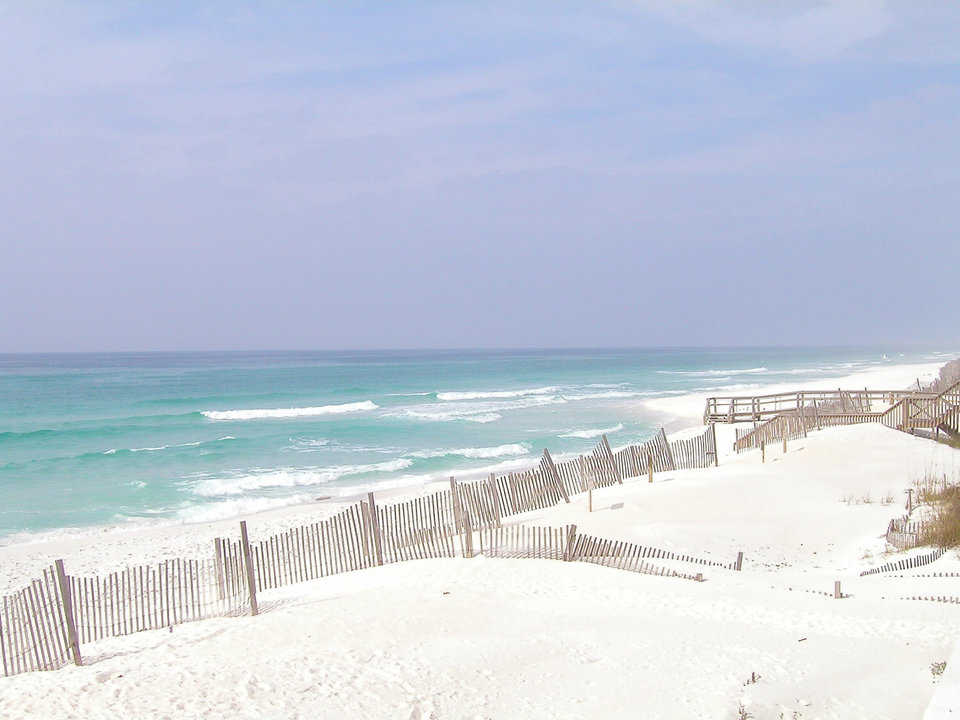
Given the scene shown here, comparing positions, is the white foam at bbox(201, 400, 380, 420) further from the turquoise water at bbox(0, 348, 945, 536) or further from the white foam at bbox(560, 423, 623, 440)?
the white foam at bbox(560, 423, 623, 440)

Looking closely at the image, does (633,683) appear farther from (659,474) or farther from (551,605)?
(659,474)

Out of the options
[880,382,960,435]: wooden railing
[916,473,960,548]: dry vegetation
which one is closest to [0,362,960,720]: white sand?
[916,473,960,548]: dry vegetation

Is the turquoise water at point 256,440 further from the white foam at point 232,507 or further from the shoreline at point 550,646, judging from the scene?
the shoreline at point 550,646

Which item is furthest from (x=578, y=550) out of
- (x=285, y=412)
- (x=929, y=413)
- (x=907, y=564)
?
(x=285, y=412)

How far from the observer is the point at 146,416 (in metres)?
52.7

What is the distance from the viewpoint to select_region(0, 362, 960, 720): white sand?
25.1 feet

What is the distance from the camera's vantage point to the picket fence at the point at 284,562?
9.77 meters

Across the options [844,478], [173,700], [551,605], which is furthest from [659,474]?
[173,700]

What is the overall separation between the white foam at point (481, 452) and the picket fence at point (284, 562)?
13506mm

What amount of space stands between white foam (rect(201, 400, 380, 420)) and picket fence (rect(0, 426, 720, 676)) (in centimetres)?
3497

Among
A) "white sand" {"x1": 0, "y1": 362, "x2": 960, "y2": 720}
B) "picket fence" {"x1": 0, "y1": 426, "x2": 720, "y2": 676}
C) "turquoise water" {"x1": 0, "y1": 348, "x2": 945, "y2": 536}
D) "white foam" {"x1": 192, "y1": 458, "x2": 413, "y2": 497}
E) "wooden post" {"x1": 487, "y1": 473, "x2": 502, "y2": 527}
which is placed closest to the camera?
"white sand" {"x1": 0, "y1": 362, "x2": 960, "y2": 720}

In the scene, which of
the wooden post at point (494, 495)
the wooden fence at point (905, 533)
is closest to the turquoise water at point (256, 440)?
the wooden post at point (494, 495)

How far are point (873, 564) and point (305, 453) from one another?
83.2 ft

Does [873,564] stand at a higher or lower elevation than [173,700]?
lower
